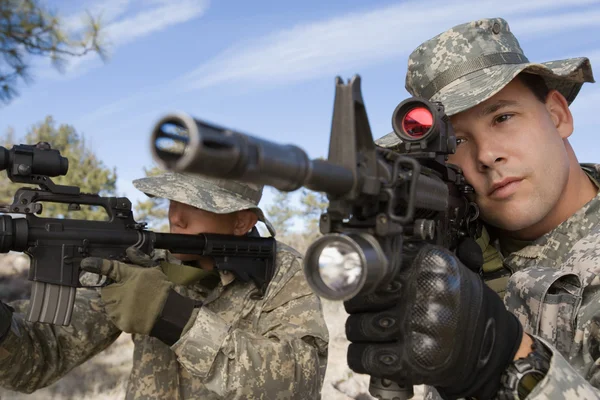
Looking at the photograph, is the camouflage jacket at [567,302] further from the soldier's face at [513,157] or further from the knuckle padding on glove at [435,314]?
the knuckle padding on glove at [435,314]

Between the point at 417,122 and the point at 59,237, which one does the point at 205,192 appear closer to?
the point at 59,237

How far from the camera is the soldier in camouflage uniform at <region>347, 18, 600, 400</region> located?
4.80 ft

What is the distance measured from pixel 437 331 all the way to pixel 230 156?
0.75 metres

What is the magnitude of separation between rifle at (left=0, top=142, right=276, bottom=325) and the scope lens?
1.50 meters

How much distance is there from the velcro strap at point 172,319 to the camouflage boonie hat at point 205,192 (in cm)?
60

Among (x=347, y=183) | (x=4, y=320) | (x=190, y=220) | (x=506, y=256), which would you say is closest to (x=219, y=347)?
(x=190, y=220)

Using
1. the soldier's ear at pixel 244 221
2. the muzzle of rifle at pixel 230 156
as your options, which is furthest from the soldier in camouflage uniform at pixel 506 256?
the soldier's ear at pixel 244 221

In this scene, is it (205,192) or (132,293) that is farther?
(205,192)

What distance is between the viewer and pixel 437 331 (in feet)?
4.70

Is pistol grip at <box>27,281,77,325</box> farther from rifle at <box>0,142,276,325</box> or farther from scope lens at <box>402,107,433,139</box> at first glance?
scope lens at <box>402,107,433,139</box>

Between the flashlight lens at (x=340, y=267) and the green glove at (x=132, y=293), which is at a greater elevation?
the flashlight lens at (x=340, y=267)

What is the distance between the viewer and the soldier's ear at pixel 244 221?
3619mm

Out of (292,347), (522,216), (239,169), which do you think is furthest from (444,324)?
(292,347)

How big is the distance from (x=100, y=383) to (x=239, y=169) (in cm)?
523
